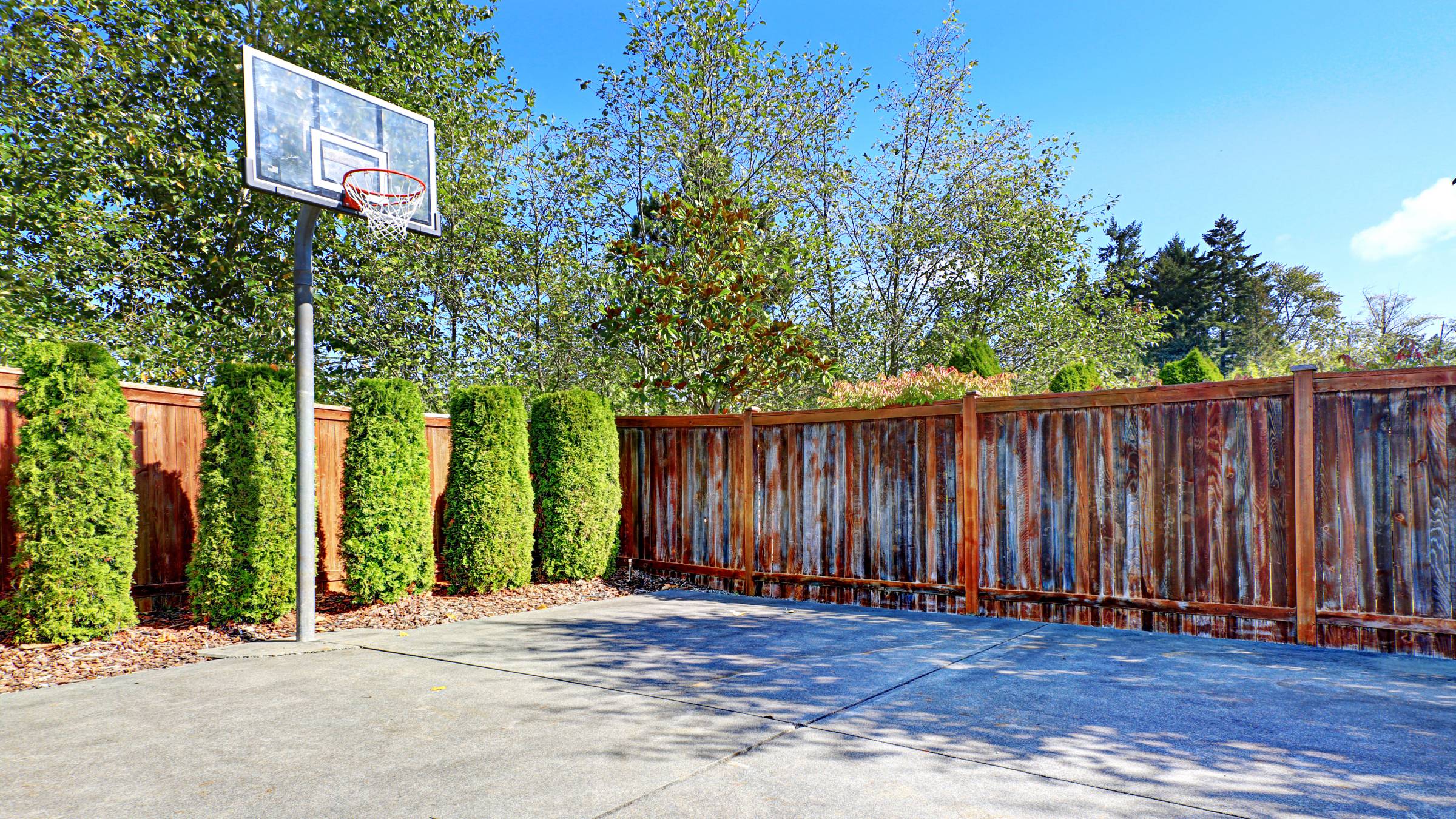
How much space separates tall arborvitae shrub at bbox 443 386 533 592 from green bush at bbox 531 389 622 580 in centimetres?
34

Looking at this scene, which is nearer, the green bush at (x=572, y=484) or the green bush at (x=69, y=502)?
the green bush at (x=69, y=502)

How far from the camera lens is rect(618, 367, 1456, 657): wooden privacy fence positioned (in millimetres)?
4789

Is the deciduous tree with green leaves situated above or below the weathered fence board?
above

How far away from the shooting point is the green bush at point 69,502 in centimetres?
484

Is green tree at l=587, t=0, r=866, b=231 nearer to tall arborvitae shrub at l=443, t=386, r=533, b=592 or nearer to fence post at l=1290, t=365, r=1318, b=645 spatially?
tall arborvitae shrub at l=443, t=386, r=533, b=592

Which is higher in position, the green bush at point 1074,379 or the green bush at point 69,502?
the green bush at point 1074,379

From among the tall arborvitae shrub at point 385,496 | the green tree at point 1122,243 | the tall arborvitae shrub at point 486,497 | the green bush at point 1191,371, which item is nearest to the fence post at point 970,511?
the tall arborvitae shrub at point 486,497

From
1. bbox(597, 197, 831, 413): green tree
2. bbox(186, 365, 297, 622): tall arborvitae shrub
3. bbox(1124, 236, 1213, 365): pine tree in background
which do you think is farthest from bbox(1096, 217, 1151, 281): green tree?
bbox(186, 365, 297, 622): tall arborvitae shrub

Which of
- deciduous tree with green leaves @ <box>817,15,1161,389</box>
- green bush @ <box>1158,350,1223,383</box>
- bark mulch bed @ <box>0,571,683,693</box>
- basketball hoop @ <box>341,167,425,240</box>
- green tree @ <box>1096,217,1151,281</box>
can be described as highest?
green tree @ <box>1096,217,1151,281</box>

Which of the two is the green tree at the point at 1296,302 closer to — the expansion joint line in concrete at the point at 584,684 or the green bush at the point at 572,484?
the green bush at the point at 572,484

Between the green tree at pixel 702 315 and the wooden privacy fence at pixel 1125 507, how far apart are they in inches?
69.1

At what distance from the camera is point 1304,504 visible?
4969 mm

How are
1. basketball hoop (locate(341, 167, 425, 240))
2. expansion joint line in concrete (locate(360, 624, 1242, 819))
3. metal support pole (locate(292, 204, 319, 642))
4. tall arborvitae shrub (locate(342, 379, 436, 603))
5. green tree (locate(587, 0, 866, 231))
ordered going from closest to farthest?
expansion joint line in concrete (locate(360, 624, 1242, 819)) < metal support pole (locate(292, 204, 319, 642)) < basketball hoop (locate(341, 167, 425, 240)) < tall arborvitae shrub (locate(342, 379, 436, 603)) < green tree (locate(587, 0, 866, 231))

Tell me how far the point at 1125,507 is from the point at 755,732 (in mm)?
3718
